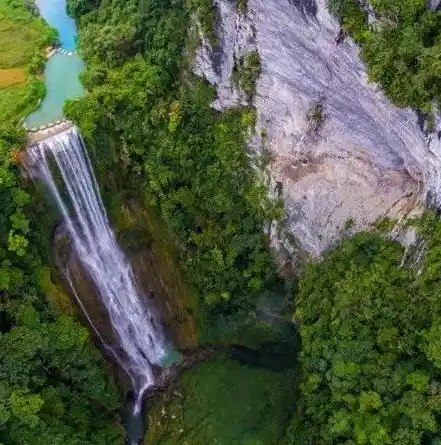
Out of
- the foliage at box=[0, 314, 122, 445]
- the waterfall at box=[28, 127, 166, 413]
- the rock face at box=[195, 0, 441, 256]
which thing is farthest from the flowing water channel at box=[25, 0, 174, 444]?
the rock face at box=[195, 0, 441, 256]

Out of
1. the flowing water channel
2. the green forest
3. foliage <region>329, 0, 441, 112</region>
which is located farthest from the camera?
the flowing water channel

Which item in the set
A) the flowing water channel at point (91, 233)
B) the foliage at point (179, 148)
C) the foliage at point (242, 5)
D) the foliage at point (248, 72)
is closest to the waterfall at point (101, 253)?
the flowing water channel at point (91, 233)

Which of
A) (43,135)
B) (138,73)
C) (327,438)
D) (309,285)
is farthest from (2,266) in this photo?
(327,438)

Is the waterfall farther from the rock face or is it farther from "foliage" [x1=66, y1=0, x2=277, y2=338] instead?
the rock face

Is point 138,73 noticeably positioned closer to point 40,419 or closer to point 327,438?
point 40,419

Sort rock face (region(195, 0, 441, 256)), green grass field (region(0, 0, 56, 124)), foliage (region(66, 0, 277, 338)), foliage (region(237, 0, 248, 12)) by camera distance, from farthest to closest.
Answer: green grass field (region(0, 0, 56, 124)), foliage (region(66, 0, 277, 338)), foliage (region(237, 0, 248, 12)), rock face (region(195, 0, 441, 256))

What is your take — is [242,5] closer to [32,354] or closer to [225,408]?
[32,354]
